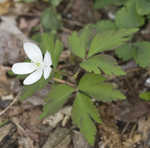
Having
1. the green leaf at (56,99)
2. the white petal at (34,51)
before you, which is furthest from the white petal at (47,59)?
the green leaf at (56,99)

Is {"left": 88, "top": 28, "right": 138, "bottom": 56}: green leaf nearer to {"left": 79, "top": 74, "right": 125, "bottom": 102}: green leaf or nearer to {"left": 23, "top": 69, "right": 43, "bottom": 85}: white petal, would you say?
{"left": 79, "top": 74, "right": 125, "bottom": 102}: green leaf

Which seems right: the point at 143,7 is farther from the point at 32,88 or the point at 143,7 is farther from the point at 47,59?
the point at 32,88

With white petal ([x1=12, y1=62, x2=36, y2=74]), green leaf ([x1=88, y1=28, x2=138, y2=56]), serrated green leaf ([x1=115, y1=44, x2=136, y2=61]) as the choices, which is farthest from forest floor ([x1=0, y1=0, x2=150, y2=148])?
green leaf ([x1=88, y1=28, x2=138, y2=56])

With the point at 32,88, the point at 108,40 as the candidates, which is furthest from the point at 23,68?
the point at 108,40

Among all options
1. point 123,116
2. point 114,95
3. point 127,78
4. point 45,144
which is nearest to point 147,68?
point 127,78

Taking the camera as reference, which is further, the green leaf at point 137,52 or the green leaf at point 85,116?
the green leaf at point 137,52

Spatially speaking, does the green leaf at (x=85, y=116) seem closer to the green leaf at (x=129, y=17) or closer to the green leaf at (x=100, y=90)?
the green leaf at (x=100, y=90)
